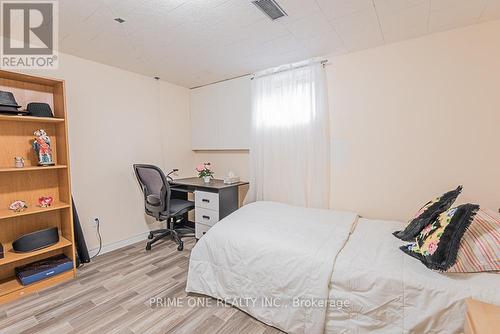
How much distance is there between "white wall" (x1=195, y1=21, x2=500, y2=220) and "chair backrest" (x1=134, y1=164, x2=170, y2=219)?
1988 mm

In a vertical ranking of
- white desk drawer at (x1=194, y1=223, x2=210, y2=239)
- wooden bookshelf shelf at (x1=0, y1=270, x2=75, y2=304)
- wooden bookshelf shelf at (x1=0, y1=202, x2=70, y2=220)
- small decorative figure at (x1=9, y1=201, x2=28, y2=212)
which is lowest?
wooden bookshelf shelf at (x1=0, y1=270, x2=75, y2=304)

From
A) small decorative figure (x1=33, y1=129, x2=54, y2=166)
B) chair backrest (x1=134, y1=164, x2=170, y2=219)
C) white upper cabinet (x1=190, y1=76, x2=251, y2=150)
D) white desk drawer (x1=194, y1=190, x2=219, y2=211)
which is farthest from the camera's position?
white upper cabinet (x1=190, y1=76, x2=251, y2=150)

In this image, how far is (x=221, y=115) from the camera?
3.59 metres

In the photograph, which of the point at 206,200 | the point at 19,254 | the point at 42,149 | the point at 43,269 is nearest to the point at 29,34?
the point at 42,149

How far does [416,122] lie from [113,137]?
3.40 metres

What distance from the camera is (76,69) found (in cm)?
262

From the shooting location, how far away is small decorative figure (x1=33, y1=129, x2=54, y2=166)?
2.21 metres

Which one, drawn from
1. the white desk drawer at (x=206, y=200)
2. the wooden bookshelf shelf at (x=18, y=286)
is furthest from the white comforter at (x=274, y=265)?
the wooden bookshelf shelf at (x=18, y=286)

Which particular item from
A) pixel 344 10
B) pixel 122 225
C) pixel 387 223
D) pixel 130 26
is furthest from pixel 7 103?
pixel 387 223

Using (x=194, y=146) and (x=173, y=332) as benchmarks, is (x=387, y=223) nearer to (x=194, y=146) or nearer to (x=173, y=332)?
(x=173, y=332)

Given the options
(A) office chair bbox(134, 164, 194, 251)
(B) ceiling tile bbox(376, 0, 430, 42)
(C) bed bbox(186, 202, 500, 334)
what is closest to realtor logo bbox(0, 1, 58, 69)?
(A) office chair bbox(134, 164, 194, 251)

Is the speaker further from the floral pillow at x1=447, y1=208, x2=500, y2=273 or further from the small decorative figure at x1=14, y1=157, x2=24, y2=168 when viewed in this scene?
the floral pillow at x1=447, y1=208, x2=500, y2=273

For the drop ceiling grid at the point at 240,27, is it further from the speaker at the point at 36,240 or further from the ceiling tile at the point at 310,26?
the speaker at the point at 36,240

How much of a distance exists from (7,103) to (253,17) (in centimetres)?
218
